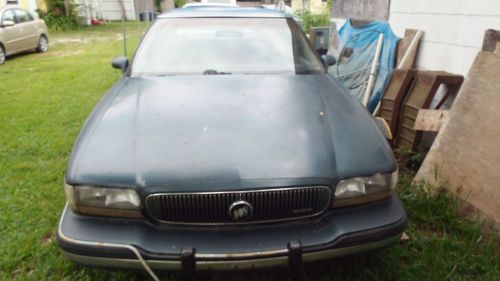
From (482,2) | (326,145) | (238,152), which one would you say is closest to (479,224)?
(326,145)

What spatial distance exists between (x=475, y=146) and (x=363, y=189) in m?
1.32

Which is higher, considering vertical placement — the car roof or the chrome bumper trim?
the car roof

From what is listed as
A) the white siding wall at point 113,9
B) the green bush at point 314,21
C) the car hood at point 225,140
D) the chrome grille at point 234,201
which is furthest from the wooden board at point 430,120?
the white siding wall at point 113,9

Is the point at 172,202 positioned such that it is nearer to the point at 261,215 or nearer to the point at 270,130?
the point at 261,215

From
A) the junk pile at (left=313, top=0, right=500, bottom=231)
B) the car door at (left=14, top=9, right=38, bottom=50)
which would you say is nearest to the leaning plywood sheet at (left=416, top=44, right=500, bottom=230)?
the junk pile at (left=313, top=0, right=500, bottom=231)

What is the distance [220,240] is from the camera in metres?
1.85

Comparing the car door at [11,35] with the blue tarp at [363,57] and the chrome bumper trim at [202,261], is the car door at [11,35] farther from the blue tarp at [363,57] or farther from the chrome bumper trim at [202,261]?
the chrome bumper trim at [202,261]

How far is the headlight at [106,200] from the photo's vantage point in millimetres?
1859

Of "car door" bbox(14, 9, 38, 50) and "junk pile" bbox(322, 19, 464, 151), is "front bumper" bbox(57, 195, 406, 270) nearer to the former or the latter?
"junk pile" bbox(322, 19, 464, 151)

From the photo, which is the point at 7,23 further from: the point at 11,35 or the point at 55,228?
the point at 55,228

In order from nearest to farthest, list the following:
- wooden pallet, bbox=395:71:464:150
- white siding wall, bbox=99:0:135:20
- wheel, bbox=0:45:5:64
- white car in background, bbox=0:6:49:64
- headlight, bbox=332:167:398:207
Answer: headlight, bbox=332:167:398:207 → wooden pallet, bbox=395:71:464:150 → wheel, bbox=0:45:5:64 → white car in background, bbox=0:6:49:64 → white siding wall, bbox=99:0:135:20

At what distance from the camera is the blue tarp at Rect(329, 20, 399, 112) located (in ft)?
16.0

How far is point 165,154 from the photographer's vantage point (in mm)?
1940

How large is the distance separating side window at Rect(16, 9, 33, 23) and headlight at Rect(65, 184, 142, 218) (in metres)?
10.7
